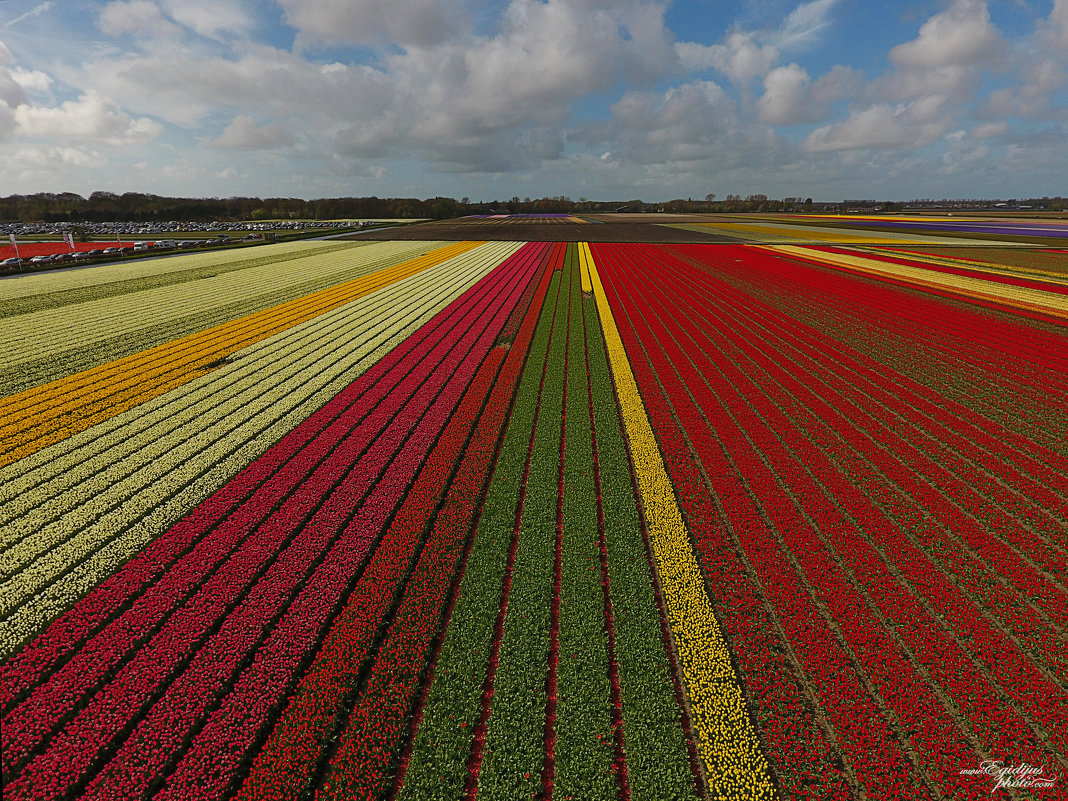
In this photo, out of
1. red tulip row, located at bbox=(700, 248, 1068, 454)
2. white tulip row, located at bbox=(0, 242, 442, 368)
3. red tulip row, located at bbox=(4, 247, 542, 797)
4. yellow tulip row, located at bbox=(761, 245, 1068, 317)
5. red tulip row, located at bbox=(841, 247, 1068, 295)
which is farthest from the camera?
red tulip row, located at bbox=(841, 247, 1068, 295)

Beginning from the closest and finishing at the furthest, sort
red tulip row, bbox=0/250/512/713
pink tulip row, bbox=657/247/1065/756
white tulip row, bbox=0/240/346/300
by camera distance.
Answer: pink tulip row, bbox=657/247/1065/756 < red tulip row, bbox=0/250/512/713 < white tulip row, bbox=0/240/346/300

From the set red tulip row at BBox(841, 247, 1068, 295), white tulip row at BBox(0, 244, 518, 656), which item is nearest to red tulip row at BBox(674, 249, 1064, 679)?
white tulip row at BBox(0, 244, 518, 656)

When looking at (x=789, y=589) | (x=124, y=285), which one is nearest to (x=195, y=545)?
(x=789, y=589)

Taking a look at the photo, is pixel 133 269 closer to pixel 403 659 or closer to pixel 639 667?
pixel 403 659

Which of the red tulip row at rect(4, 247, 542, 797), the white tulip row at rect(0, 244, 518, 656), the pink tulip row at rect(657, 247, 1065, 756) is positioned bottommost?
the pink tulip row at rect(657, 247, 1065, 756)

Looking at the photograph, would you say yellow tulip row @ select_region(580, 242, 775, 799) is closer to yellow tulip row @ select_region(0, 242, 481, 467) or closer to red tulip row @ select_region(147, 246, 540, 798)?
red tulip row @ select_region(147, 246, 540, 798)

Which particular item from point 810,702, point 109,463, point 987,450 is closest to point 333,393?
point 109,463
